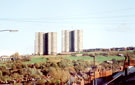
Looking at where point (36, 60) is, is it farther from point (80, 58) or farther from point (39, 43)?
point (80, 58)

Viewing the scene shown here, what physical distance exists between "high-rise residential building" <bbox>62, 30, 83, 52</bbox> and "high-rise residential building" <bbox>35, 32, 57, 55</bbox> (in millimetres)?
5854

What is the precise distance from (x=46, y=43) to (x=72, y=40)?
39.3 ft

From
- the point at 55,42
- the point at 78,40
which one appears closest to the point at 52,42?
the point at 55,42

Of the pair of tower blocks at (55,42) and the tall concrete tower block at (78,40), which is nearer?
the pair of tower blocks at (55,42)

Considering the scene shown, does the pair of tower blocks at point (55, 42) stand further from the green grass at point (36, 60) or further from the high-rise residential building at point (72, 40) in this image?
the green grass at point (36, 60)

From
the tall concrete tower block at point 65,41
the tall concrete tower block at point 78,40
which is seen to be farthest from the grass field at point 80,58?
the tall concrete tower block at point 65,41

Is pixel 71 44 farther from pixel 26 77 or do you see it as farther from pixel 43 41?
pixel 26 77

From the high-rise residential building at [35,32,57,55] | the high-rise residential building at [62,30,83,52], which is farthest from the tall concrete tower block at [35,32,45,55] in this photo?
the high-rise residential building at [62,30,83,52]

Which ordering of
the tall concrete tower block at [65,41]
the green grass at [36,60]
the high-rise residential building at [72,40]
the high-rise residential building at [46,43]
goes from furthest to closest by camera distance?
the tall concrete tower block at [65,41], the high-rise residential building at [72,40], the high-rise residential building at [46,43], the green grass at [36,60]

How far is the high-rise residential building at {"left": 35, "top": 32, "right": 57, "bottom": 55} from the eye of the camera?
3755 inches

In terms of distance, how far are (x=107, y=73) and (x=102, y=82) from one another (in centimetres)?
289

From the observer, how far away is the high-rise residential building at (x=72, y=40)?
99.8 meters

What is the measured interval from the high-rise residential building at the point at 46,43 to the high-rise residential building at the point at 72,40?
5854 mm

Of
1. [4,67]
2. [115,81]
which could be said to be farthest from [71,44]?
[115,81]
